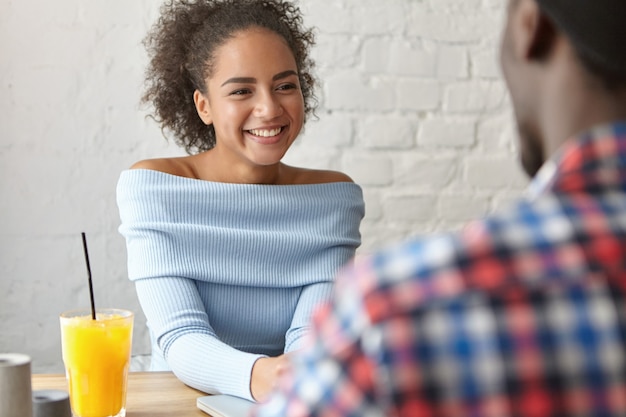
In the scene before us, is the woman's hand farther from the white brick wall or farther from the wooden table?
the white brick wall

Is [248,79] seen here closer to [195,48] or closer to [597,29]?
[195,48]

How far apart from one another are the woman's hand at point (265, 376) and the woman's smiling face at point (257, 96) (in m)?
0.50

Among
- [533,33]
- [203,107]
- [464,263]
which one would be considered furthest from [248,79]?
[464,263]

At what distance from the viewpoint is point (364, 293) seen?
375mm

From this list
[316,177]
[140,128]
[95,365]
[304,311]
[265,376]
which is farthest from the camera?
[140,128]

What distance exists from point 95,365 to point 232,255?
1.65ft

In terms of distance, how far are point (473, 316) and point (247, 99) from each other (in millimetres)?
1269

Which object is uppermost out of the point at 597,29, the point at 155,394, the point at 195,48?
the point at 195,48

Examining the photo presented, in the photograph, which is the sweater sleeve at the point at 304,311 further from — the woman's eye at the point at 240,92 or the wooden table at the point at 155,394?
the woman's eye at the point at 240,92

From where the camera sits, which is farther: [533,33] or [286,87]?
[286,87]

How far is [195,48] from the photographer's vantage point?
1.73 m

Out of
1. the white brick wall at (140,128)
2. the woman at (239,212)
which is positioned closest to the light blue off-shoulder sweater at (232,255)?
the woman at (239,212)

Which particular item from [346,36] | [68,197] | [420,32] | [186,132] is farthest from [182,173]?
[420,32]

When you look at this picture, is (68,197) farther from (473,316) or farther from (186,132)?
(473,316)
